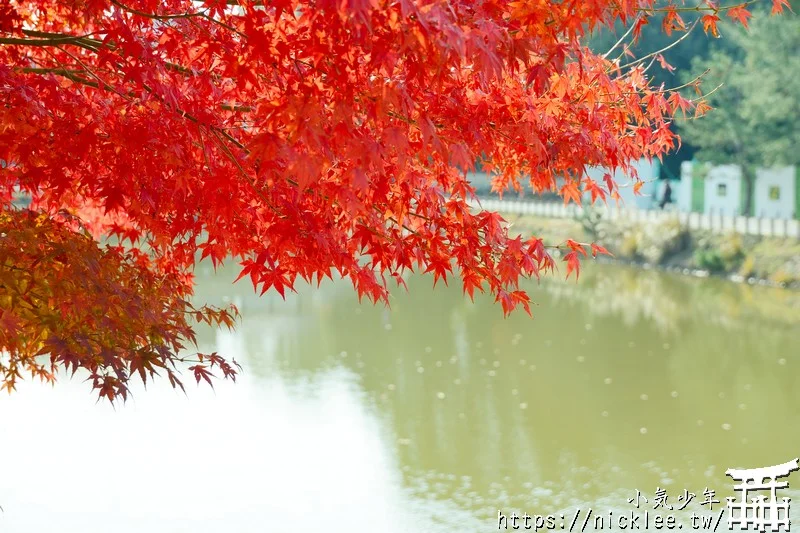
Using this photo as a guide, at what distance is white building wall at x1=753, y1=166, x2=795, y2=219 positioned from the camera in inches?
971

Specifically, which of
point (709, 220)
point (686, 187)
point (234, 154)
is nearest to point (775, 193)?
point (686, 187)

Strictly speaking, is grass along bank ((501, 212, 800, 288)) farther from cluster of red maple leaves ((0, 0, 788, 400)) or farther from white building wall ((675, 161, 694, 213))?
cluster of red maple leaves ((0, 0, 788, 400))

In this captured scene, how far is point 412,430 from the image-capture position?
406 inches

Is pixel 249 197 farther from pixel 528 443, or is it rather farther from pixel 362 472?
pixel 528 443

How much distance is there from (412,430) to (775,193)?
58.6 ft

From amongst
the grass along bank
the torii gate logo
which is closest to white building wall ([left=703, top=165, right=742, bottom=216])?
the grass along bank

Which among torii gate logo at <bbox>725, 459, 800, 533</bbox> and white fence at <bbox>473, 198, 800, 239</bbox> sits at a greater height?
white fence at <bbox>473, 198, 800, 239</bbox>

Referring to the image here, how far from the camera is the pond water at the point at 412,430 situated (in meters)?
8.29

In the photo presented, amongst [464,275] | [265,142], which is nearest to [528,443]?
[464,275]

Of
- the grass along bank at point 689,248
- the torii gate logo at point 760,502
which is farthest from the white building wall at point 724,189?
the torii gate logo at point 760,502

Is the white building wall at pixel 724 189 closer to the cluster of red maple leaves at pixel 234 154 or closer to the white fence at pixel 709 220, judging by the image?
the white fence at pixel 709 220

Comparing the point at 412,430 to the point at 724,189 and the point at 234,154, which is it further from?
the point at 724,189

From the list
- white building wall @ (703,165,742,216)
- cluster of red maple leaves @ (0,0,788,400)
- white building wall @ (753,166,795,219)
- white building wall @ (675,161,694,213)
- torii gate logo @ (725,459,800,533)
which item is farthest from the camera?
white building wall @ (675,161,694,213)

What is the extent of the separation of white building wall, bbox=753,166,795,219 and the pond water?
→ 945 cm
